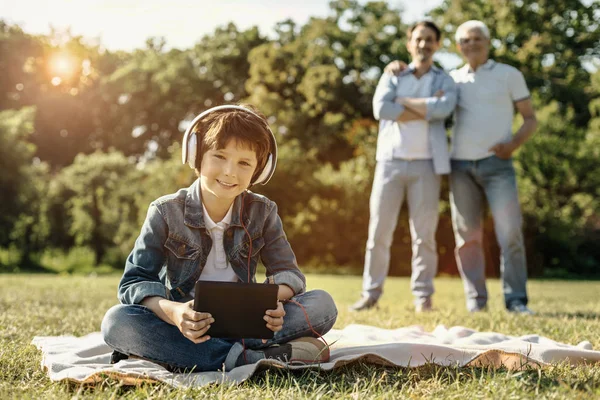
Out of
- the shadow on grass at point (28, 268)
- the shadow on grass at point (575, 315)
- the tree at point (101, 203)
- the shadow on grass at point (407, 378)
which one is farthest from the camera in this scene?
the tree at point (101, 203)

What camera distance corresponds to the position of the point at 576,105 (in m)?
22.4

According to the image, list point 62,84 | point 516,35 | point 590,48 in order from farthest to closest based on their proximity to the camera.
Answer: point 62,84
point 590,48
point 516,35

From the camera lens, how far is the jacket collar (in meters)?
2.81

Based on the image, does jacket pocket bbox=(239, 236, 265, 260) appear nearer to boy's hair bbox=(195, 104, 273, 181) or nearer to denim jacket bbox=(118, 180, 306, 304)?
denim jacket bbox=(118, 180, 306, 304)

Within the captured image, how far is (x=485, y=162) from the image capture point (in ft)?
17.5

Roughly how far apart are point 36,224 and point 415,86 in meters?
12.0

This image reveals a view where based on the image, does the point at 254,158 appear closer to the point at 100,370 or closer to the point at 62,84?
the point at 100,370

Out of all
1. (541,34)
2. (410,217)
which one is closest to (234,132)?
(410,217)

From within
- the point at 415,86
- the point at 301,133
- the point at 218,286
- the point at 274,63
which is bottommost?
Answer: the point at 218,286

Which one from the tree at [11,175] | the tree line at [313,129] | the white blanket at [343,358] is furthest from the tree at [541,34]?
the white blanket at [343,358]

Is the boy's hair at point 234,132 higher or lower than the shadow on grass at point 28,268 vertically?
higher

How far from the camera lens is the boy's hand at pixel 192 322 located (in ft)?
7.83

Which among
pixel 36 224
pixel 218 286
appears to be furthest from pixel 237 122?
pixel 36 224

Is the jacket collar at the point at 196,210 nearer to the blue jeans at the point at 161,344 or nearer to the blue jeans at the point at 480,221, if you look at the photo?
the blue jeans at the point at 161,344
